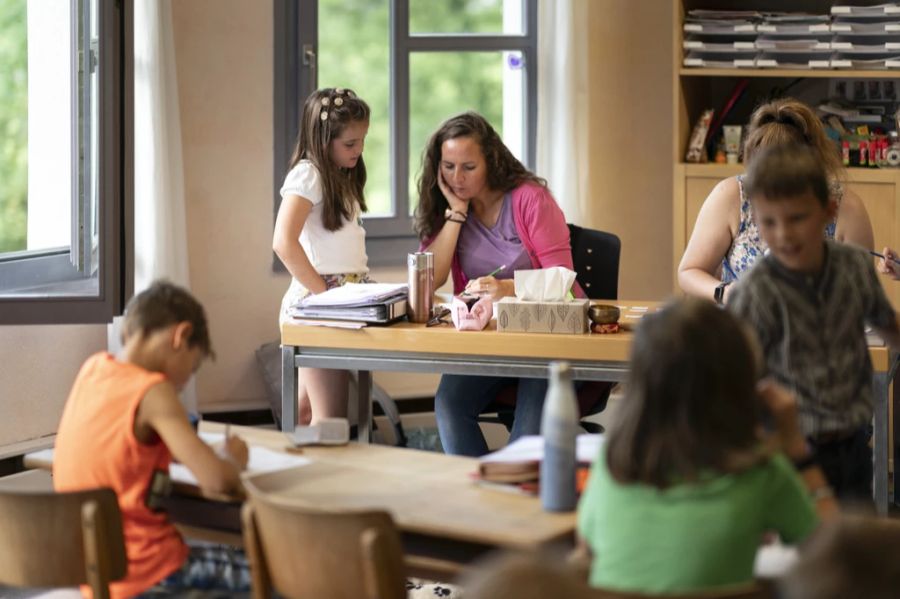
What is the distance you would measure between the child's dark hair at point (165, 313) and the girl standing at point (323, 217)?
1299 millimetres

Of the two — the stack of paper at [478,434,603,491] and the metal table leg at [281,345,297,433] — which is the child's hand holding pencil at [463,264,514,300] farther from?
the stack of paper at [478,434,603,491]

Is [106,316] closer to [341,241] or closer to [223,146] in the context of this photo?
[341,241]

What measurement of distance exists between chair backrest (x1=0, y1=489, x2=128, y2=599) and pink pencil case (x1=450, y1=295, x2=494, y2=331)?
1.35 metres

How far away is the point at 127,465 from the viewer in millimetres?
2404

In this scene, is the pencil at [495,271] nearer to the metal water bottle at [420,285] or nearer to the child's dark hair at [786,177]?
the metal water bottle at [420,285]

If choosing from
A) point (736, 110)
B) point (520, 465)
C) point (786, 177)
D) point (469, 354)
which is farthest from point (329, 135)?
point (736, 110)

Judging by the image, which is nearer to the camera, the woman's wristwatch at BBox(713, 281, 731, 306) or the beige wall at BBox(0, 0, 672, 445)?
the woman's wristwatch at BBox(713, 281, 731, 306)

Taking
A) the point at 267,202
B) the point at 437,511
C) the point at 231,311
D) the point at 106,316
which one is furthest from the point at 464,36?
the point at 437,511

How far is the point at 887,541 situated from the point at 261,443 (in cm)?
164

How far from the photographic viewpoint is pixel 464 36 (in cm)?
532

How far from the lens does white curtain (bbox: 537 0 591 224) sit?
5.25 meters

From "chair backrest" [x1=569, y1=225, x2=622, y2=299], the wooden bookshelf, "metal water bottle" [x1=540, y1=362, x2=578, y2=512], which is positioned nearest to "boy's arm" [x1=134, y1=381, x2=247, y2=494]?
"metal water bottle" [x1=540, y1=362, x2=578, y2=512]

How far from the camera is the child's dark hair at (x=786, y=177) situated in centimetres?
228

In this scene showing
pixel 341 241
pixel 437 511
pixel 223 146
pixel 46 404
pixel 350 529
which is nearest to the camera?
pixel 350 529
